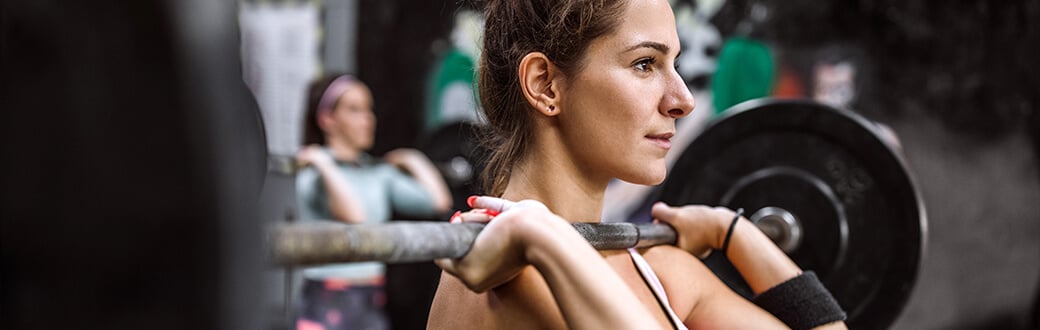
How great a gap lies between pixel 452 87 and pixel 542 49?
4.08 m

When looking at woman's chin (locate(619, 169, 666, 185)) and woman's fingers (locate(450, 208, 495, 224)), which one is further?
woman's chin (locate(619, 169, 666, 185))

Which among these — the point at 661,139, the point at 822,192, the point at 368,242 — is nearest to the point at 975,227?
the point at 822,192

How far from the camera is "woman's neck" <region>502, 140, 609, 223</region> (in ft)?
4.82

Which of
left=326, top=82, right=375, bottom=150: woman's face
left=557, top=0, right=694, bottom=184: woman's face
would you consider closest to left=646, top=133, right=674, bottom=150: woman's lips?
left=557, top=0, right=694, bottom=184: woman's face

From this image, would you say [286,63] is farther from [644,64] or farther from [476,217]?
[476,217]

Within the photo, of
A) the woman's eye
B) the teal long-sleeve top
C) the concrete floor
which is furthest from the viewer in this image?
the concrete floor

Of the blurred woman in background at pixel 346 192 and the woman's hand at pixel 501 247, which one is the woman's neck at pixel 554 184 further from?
the blurred woman in background at pixel 346 192

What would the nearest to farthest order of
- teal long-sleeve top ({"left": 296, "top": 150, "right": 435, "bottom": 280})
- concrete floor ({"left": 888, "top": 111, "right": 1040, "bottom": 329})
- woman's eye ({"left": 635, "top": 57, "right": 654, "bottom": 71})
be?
woman's eye ({"left": 635, "top": 57, "right": 654, "bottom": 71}) < teal long-sleeve top ({"left": 296, "top": 150, "right": 435, "bottom": 280}) < concrete floor ({"left": 888, "top": 111, "right": 1040, "bottom": 329})

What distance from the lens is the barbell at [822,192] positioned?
2.00 metres

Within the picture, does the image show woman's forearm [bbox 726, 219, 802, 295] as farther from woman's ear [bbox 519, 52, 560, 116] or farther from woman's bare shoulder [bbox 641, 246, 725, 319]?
woman's ear [bbox 519, 52, 560, 116]

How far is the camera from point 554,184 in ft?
4.81

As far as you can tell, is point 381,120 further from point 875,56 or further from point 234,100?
point 234,100

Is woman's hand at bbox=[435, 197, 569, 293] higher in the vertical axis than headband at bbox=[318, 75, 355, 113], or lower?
lower

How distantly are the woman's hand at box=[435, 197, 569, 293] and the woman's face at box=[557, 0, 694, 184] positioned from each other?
0.31 m
